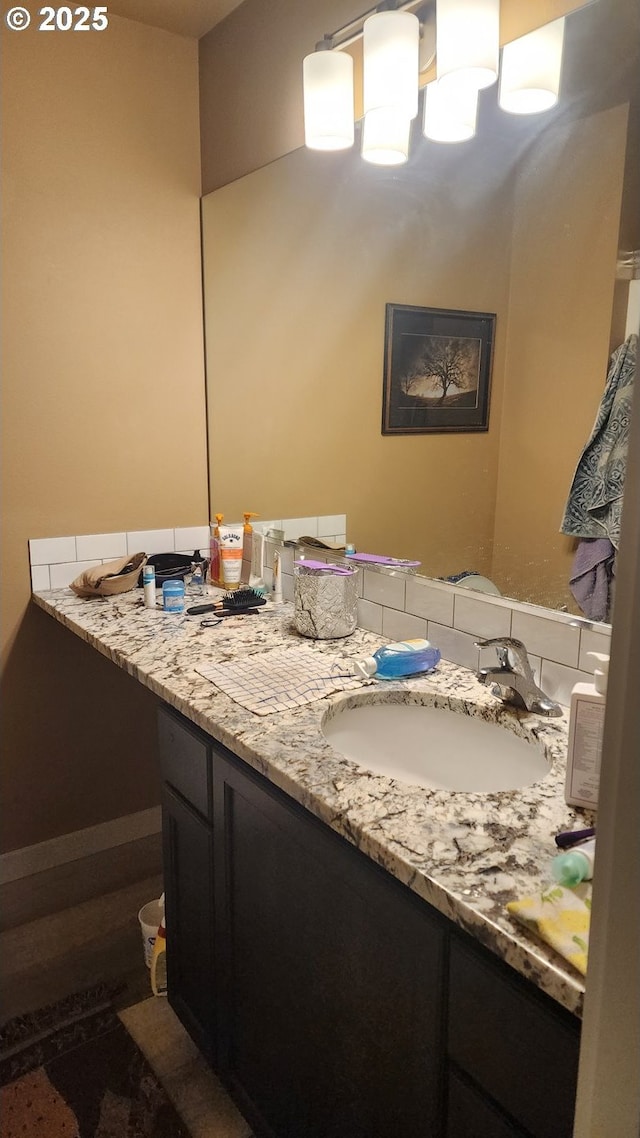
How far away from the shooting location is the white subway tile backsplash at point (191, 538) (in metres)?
2.39

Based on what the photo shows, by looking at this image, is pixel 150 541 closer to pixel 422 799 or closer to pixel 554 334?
pixel 554 334

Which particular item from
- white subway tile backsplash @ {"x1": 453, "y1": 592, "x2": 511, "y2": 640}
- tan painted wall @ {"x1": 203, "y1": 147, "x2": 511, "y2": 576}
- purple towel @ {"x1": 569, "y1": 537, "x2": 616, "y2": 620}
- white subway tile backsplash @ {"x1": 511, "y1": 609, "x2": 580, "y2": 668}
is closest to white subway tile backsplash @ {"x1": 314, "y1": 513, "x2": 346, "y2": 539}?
tan painted wall @ {"x1": 203, "y1": 147, "x2": 511, "y2": 576}

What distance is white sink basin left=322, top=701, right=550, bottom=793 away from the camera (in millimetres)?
1312

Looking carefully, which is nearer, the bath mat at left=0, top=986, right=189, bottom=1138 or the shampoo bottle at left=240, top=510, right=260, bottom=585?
the bath mat at left=0, top=986, right=189, bottom=1138

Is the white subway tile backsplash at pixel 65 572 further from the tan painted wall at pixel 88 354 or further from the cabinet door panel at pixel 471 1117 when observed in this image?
the cabinet door panel at pixel 471 1117

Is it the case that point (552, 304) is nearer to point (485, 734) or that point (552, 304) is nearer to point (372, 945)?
point (485, 734)

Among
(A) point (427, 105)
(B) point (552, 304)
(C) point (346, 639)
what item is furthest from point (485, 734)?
(A) point (427, 105)

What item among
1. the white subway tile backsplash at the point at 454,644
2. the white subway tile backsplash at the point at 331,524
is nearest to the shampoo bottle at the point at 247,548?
the white subway tile backsplash at the point at 331,524

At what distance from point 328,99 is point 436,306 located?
0.57 m

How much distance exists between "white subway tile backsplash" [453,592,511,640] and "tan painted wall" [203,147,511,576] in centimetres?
8

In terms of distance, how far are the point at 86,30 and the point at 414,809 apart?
2.14 metres

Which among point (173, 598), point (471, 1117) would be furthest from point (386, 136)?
point (471, 1117)

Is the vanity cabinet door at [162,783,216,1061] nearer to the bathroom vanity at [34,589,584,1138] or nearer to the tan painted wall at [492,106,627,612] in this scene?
the bathroom vanity at [34,589,584,1138]

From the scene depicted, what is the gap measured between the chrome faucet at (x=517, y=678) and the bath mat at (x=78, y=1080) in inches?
42.5
